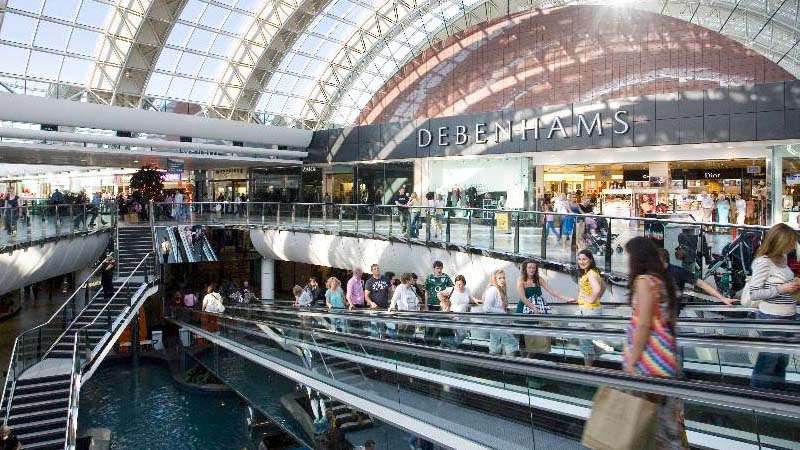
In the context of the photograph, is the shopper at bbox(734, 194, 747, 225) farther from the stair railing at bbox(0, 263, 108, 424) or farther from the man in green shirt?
the stair railing at bbox(0, 263, 108, 424)

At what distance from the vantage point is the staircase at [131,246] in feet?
76.1

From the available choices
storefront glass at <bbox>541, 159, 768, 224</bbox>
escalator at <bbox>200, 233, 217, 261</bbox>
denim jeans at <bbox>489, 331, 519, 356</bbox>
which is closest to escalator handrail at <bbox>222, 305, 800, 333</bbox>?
denim jeans at <bbox>489, 331, 519, 356</bbox>

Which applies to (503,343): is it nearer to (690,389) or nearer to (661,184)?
(690,389)

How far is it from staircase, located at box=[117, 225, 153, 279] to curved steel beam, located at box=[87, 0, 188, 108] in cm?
1001

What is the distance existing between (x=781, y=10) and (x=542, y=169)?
1094cm

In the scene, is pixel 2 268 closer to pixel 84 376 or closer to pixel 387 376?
pixel 84 376

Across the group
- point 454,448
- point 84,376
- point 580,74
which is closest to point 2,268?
point 84,376

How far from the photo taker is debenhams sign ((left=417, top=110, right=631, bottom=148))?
2252 cm

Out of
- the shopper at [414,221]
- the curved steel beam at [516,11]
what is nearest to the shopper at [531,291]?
the shopper at [414,221]

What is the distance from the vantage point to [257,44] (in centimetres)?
3538

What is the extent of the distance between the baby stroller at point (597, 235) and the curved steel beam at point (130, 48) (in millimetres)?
25376

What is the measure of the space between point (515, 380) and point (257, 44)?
110ft

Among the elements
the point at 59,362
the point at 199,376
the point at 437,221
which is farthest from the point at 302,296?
the point at 199,376

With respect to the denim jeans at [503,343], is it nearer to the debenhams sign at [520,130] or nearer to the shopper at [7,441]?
the shopper at [7,441]
